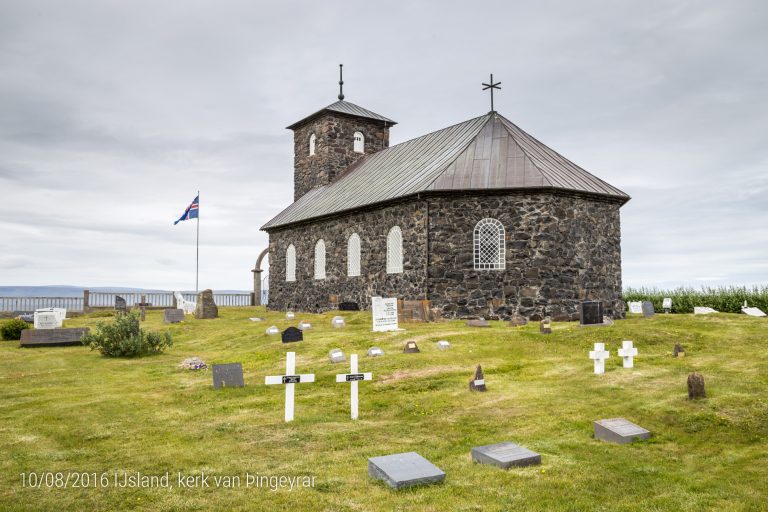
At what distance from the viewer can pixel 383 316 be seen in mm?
18500

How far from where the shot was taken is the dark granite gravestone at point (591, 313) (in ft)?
55.8

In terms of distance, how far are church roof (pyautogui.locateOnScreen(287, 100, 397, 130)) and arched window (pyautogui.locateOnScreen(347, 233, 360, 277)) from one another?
1083 cm

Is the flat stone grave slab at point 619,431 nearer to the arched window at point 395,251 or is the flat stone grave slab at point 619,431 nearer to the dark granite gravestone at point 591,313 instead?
the dark granite gravestone at point 591,313

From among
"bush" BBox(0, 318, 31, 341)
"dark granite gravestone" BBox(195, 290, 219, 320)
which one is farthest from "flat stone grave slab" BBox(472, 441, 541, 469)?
"dark granite gravestone" BBox(195, 290, 219, 320)

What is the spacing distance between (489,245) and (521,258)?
133 cm

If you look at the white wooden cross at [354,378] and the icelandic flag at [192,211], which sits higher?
→ the icelandic flag at [192,211]

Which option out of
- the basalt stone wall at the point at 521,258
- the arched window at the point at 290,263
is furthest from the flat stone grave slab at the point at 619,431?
the arched window at the point at 290,263

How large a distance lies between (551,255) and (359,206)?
909 centimetres

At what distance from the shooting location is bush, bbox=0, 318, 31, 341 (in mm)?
23516

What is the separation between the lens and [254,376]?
14047mm

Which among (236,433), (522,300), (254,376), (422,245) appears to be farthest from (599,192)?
(236,433)

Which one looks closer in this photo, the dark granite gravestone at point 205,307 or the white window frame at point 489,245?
the white window frame at point 489,245

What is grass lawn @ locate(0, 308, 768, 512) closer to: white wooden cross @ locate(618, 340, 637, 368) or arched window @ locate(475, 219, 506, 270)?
white wooden cross @ locate(618, 340, 637, 368)

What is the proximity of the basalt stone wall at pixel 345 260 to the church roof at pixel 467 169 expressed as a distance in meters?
0.79
